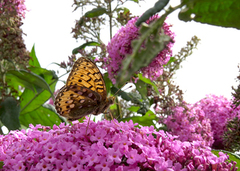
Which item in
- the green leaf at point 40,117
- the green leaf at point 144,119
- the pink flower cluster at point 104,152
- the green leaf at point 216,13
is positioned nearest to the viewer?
the green leaf at point 216,13

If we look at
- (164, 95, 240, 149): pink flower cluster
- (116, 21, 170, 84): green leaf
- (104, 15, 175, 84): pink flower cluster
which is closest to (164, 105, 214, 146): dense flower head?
(164, 95, 240, 149): pink flower cluster

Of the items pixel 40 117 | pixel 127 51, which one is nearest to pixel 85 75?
pixel 127 51

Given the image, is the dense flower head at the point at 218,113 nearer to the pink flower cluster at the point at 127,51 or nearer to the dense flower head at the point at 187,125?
the dense flower head at the point at 187,125

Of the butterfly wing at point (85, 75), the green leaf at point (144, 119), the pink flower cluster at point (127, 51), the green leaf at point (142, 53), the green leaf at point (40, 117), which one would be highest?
the pink flower cluster at point (127, 51)

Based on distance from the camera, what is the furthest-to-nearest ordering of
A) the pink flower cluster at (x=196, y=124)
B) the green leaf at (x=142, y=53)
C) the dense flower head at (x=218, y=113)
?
the dense flower head at (x=218, y=113)
the pink flower cluster at (x=196, y=124)
the green leaf at (x=142, y=53)

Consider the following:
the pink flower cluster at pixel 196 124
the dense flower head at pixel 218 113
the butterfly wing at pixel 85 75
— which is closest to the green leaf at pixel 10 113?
the butterfly wing at pixel 85 75

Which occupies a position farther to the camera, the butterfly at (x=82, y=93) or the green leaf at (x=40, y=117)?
the green leaf at (x=40, y=117)
